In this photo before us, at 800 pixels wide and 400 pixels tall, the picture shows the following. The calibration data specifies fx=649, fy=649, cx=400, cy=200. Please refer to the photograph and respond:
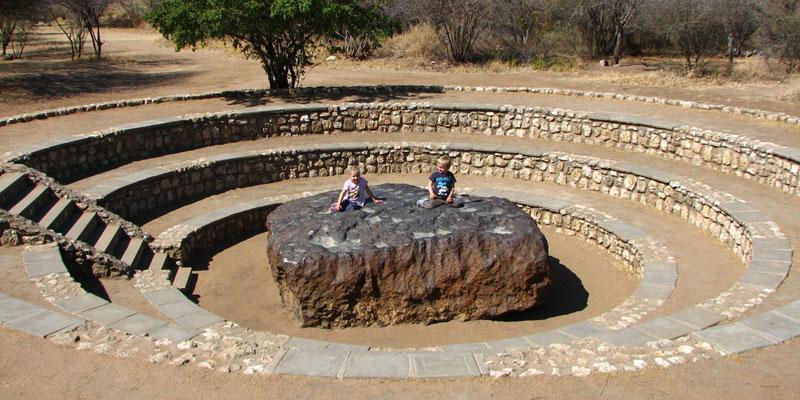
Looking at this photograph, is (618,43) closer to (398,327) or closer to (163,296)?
(398,327)

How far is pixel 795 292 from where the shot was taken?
24.7ft

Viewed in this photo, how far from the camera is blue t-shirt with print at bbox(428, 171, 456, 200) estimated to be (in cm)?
962

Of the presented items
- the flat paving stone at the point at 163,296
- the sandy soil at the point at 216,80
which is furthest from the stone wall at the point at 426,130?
the flat paving stone at the point at 163,296

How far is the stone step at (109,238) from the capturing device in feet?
32.7

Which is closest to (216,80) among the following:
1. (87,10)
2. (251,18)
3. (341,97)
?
(251,18)

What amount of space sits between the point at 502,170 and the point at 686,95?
7004 millimetres

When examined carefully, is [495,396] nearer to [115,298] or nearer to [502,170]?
[115,298]

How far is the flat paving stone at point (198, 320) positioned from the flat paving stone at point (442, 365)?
9.47 feet

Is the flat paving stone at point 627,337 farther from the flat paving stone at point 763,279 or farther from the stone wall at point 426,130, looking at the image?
the stone wall at point 426,130

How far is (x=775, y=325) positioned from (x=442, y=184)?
4.79m

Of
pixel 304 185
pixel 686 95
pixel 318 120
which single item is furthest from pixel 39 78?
pixel 686 95

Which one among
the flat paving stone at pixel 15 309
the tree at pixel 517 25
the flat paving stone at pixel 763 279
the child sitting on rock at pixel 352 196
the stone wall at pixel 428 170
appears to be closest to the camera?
the flat paving stone at pixel 15 309

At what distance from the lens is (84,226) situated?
10.2 metres

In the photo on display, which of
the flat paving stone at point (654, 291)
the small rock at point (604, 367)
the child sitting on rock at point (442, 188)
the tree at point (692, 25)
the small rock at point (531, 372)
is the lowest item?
the flat paving stone at point (654, 291)
